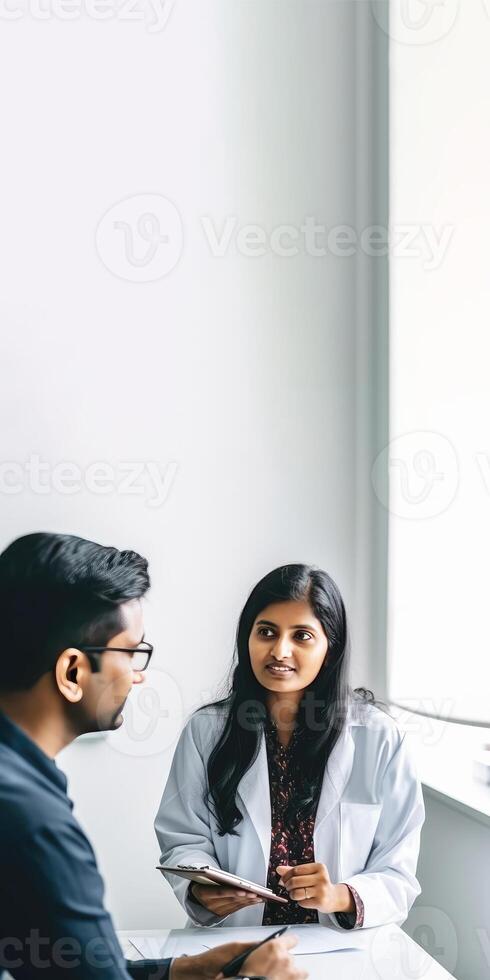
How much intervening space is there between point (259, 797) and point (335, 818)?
0.16 metres

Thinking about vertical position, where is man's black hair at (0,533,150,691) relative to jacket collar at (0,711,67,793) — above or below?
above

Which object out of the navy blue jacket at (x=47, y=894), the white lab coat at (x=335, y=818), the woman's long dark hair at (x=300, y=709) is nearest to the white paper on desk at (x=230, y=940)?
the white lab coat at (x=335, y=818)

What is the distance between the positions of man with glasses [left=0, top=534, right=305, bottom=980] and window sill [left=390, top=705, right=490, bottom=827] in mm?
939

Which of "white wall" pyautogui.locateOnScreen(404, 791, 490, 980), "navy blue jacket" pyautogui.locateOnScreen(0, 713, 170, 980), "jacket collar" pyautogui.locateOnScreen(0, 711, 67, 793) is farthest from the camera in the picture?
"white wall" pyautogui.locateOnScreen(404, 791, 490, 980)

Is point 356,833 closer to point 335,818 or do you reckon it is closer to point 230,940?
point 335,818

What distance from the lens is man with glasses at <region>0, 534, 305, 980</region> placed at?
39.4 inches

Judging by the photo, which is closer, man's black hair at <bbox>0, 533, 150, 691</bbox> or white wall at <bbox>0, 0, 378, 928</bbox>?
man's black hair at <bbox>0, 533, 150, 691</bbox>

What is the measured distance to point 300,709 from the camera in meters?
1.93

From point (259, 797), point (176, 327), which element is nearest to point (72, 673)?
point (259, 797)

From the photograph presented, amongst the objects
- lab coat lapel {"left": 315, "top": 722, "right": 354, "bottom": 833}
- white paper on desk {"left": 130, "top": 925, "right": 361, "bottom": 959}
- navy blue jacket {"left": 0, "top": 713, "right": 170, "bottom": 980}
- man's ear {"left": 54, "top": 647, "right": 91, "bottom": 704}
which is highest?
man's ear {"left": 54, "top": 647, "right": 91, "bottom": 704}

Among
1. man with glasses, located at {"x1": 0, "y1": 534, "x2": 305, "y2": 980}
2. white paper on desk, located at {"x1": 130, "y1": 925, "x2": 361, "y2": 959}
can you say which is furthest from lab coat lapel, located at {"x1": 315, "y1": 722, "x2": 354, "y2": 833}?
man with glasses, located at {"x1": 0, "y1": 534, "x2": 305, "y2": 980}

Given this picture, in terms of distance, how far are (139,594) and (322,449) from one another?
1.25 meters

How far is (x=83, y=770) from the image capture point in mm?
2297

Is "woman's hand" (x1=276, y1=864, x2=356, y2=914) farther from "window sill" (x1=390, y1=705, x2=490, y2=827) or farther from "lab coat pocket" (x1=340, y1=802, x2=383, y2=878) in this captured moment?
"window sill" (x1=390, y1=705, x2=490, y2=827)
